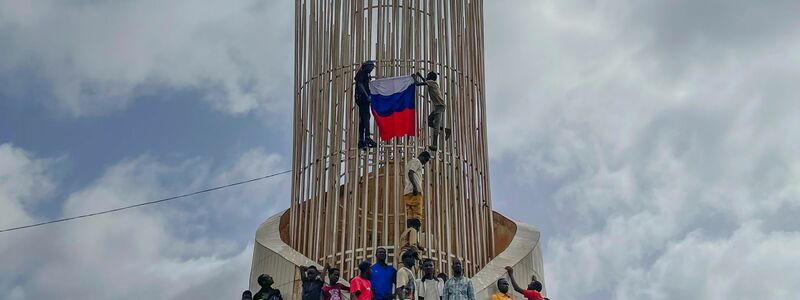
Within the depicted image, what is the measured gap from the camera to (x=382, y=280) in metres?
13.9

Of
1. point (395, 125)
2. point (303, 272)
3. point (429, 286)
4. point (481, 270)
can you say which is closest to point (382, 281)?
point (429, 286)

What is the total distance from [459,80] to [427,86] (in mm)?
986

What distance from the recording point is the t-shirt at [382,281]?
13773 millimetres

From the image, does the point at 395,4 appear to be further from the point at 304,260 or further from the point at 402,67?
the point at 304,260

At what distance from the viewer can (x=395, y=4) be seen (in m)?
18.3

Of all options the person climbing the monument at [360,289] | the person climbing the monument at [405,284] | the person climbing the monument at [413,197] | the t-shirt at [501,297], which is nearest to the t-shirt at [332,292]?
the person climbing the monument at [360,289]

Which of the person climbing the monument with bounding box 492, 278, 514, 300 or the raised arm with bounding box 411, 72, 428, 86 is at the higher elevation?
the raised arm with bounding box 411, 72, 428, 86

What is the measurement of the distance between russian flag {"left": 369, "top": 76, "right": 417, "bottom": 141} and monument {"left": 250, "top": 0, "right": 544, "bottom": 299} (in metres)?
0.33

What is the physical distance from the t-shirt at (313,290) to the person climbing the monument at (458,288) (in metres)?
1.41

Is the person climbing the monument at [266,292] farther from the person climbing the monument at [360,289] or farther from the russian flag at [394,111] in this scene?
the russian flag at [394,111]

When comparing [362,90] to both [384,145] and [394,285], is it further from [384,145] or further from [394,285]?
[394,285]

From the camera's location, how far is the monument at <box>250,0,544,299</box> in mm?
16734

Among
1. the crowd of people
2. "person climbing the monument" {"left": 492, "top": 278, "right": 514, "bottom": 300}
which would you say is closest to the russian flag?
the crowd of people

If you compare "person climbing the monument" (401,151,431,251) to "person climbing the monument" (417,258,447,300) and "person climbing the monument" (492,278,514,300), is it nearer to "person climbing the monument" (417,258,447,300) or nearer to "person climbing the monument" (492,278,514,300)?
"person climbing the monument" (492,278,514,300)
